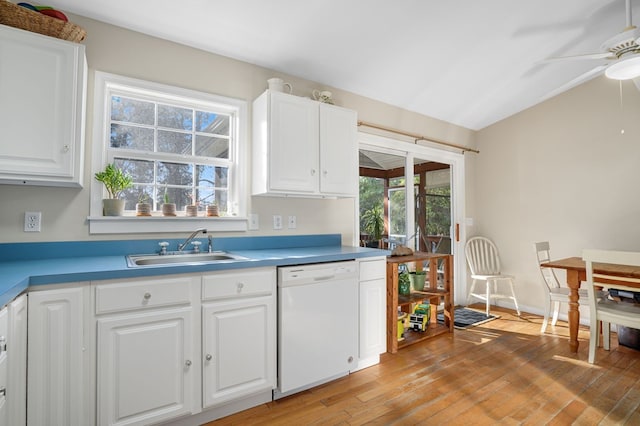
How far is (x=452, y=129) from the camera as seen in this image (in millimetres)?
4465

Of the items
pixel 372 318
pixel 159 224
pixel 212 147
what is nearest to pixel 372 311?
pixel 372 318

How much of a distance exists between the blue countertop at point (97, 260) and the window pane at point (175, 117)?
0.92m

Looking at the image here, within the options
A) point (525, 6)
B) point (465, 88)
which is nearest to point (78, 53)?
point (525, 6)

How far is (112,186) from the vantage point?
2191mm

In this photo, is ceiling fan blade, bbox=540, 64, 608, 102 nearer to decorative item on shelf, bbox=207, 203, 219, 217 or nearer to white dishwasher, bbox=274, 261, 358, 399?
white dishwasher, bbox=274, 261, 358, 399

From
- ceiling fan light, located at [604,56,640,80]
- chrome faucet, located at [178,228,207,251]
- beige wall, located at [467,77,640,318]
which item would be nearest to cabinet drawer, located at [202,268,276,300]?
chrome faucet, located at [178,228,207,251]

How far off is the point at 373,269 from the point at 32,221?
232cm

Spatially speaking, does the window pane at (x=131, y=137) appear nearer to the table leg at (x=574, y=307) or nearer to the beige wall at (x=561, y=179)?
the table leg at (x=574, y=307)

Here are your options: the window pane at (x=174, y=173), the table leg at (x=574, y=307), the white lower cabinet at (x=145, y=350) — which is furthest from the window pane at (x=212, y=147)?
the table leg at (x=574, y=307)

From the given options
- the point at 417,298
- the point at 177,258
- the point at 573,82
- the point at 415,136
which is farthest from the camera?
the point at 415,136

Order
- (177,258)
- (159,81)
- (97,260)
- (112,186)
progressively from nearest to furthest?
(97,260) → (112,186) → (177,258) → (159,81)

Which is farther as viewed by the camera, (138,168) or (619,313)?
(619,313)

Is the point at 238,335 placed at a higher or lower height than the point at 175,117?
lower

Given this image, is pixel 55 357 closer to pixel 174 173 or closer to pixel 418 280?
pixel 174 173
